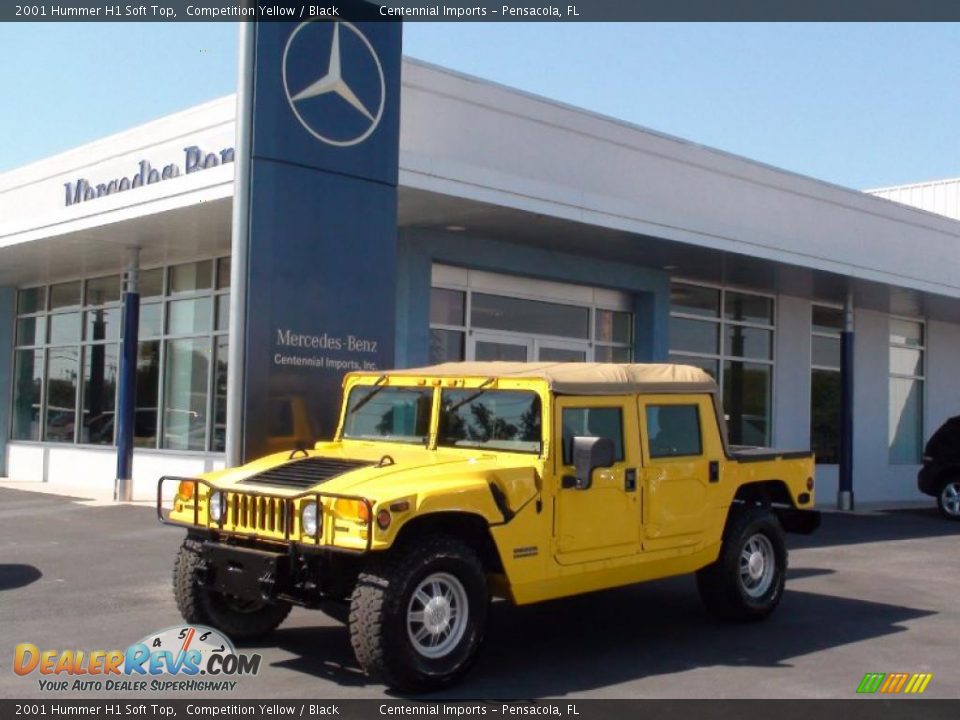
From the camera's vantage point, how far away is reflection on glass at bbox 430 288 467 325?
14.7m

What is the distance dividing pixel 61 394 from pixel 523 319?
899 centimetres

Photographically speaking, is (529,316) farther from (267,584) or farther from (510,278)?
(267,584)

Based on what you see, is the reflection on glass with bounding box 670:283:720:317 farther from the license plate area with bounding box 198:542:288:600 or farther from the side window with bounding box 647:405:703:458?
the license plate area with bounding box 198:542:288:600

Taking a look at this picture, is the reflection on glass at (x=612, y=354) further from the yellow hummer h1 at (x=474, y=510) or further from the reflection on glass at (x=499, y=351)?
the yellow hummer h1 at (x=474, y=510)

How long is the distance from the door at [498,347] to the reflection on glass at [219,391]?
3662 mm

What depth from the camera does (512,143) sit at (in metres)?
13.9

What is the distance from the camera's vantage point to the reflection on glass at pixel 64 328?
1950 centimetres

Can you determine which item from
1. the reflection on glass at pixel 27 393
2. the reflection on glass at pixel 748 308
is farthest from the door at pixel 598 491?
the reflection on glass at pixel 27 393

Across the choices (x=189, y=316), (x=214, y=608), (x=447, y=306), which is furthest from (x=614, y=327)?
(x=214, y=608)

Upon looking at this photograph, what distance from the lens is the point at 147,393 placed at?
57.7 ft

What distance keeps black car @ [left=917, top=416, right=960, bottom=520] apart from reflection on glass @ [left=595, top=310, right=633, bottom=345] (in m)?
5.47

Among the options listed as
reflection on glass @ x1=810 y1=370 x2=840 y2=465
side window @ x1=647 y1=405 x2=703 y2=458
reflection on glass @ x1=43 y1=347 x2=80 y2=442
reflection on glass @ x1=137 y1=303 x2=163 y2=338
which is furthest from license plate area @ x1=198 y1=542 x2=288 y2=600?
reflection on glass @ x1=810 y1=370 x2=840 y2=465

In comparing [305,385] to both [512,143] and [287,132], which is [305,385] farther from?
[512,143]

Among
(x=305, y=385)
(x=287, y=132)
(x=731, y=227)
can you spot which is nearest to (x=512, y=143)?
(x=731, y=227)
